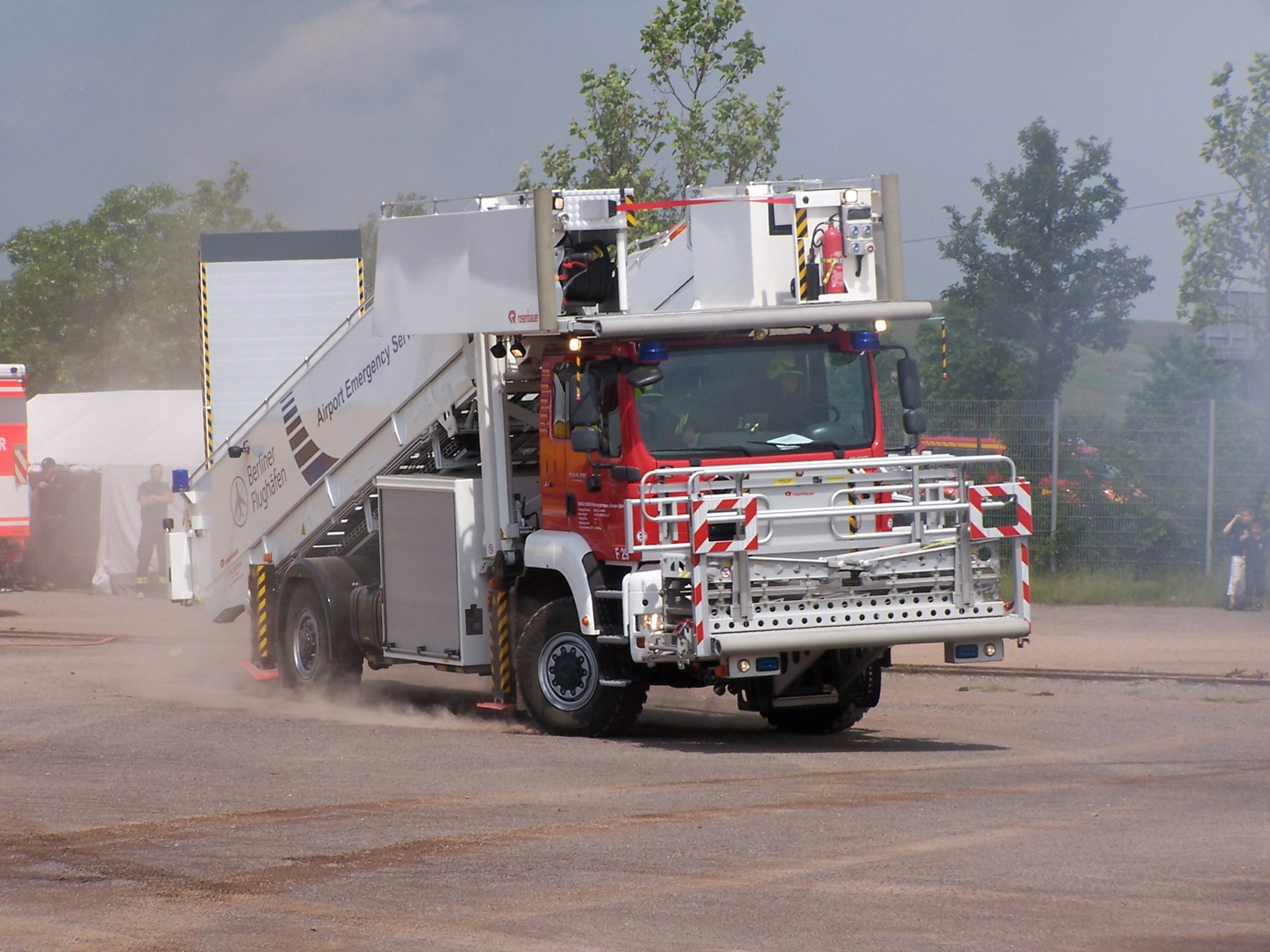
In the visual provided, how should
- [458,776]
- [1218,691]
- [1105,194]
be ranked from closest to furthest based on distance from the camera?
1. [458,776]
2. [1218,691]
3. [1105,194]

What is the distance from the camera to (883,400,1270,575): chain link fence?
2159 cm

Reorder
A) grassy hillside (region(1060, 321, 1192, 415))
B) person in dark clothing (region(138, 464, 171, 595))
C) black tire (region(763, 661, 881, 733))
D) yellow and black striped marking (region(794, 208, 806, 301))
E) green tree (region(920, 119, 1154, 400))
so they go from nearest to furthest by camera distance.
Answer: yellow and black striped marking (region(794, 208, 806, 301))
black tire (region(763, 661, 881, 733))
person in dark clothing (region(138, 464, 171, 595))
green tree (region(920, 119, 1154, 400))
grassy hillside (region(1060, 321, 1192, 415))

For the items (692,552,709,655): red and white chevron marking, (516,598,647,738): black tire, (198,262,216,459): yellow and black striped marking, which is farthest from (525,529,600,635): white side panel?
(198,262,216,459): yellow and black striped marking

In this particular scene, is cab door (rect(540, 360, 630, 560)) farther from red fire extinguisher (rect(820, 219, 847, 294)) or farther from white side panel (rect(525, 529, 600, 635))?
red fire extinguisher (rect(820, 219, 847, 294))

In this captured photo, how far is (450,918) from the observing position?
6.52 metres

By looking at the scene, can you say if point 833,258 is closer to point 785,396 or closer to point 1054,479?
point 785,396

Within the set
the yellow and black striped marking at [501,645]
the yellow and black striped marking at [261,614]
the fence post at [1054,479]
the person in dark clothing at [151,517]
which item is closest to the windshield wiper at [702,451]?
the yellow and black striped marking at [501,645]

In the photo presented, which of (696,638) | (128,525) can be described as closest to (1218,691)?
(696,638)

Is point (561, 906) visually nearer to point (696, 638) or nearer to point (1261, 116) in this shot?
point (696, 638)

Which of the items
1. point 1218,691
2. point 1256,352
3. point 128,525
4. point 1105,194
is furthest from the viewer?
point 1105,194

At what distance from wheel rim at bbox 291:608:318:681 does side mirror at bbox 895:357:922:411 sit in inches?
236

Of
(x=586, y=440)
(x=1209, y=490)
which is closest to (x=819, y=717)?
(x=586, y=440)

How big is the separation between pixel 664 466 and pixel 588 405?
716 mm

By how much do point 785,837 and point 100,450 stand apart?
23838 mm
